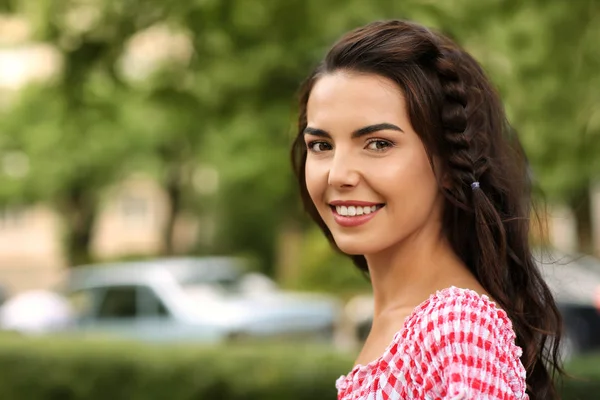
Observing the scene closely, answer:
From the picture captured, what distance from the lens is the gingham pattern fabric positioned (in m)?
1.53

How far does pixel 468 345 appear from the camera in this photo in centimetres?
155

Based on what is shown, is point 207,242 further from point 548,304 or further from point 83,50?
point 548,304

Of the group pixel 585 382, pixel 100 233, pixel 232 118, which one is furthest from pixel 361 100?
pixel 100 233

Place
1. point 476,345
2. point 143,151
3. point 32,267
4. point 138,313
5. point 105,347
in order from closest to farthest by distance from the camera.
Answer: point 476,345, point 105,347, point 138,313, point 143,151, point 32,267

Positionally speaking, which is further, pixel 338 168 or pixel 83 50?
pixel 83 50

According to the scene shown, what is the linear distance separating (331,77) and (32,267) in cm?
3600

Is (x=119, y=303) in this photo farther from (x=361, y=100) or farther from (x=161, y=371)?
(x=361, y=100)

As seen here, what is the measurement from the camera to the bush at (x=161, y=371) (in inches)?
238

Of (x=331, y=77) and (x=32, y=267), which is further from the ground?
(x=331, y=77)

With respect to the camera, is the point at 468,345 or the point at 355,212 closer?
the point at 468,345

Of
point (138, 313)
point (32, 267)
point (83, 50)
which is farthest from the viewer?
point (32, 267)

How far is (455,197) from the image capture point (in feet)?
6.13

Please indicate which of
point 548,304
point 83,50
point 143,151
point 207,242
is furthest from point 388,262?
point 207,242

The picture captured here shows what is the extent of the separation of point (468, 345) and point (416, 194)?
1.15 ft
